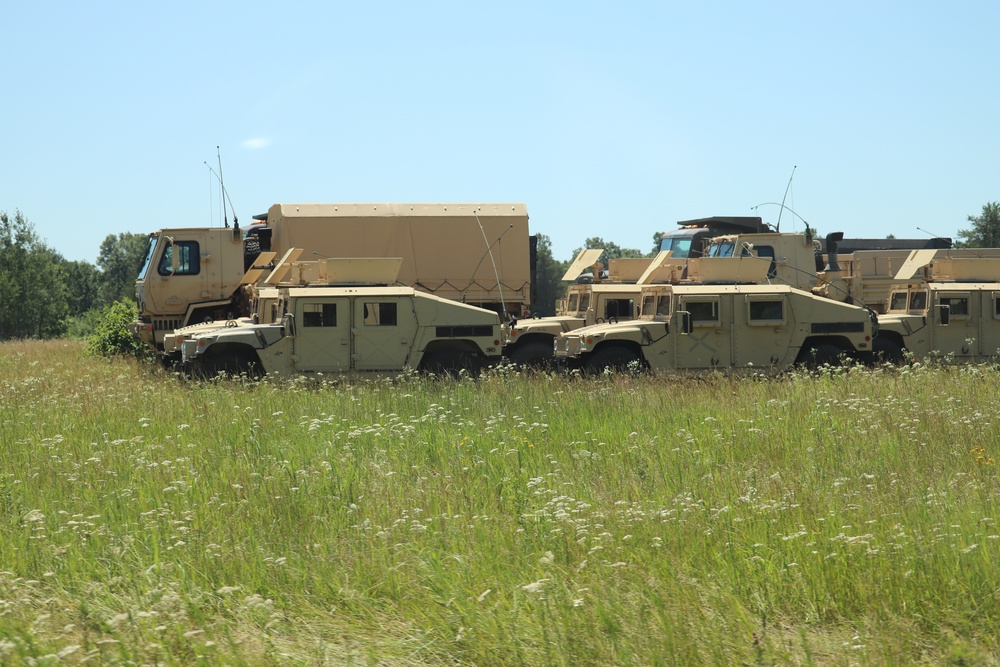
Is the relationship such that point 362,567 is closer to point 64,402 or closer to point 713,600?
point 713,600

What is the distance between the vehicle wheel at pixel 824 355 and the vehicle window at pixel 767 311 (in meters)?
0.69

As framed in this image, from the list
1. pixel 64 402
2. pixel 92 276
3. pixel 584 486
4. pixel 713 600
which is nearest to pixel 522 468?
pixel 584 486

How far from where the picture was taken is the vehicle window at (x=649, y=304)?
15.9m

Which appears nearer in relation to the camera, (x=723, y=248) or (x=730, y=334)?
(x=730, y=334)

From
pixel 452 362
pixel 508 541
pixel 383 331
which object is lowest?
pixel 508 541

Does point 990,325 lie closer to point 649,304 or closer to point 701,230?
point 649,304

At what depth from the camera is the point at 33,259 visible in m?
47.4

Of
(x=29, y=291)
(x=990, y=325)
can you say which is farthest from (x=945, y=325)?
(x=29, y=291)

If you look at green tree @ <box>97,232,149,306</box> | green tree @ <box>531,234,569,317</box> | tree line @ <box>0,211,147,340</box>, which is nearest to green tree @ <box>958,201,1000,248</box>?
green tree @ <box>531,234,569,317</box>

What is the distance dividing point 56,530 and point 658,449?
14.4ft

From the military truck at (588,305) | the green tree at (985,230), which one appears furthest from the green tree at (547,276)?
the military truck at (588,305)

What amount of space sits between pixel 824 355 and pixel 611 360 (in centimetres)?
303

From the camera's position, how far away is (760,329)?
15.2 metres

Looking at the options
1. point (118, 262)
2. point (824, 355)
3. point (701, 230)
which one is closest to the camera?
point (824, 355)
